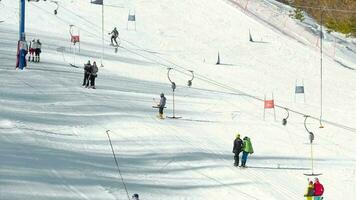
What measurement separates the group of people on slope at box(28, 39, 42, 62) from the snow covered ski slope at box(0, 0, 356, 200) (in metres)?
0.45

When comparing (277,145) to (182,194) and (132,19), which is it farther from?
(132,19)

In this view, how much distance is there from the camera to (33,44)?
37.7 m

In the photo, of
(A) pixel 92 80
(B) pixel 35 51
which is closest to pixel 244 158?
(A) pixel 92 80

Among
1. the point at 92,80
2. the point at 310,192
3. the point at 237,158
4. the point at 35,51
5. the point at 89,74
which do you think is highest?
the point at 35,51

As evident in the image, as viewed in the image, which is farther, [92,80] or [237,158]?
[92,80]

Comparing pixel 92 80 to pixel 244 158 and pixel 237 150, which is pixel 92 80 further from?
pixel 244 158

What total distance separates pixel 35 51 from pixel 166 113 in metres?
9.28

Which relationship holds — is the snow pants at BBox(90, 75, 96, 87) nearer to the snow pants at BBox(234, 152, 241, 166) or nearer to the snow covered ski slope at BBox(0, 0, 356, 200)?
the snow covered ski slope at BBox(0, 0, 356, 200)

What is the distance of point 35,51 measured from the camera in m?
37.5

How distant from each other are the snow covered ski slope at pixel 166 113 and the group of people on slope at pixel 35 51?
0.45 metres

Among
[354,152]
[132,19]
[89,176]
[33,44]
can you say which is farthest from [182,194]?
[132,19]

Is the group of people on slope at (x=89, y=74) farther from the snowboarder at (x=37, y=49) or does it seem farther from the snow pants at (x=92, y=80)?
the snowboarder at (x=37, y=49)

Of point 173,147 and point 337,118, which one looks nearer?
point 173,147

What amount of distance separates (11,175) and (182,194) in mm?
4531
